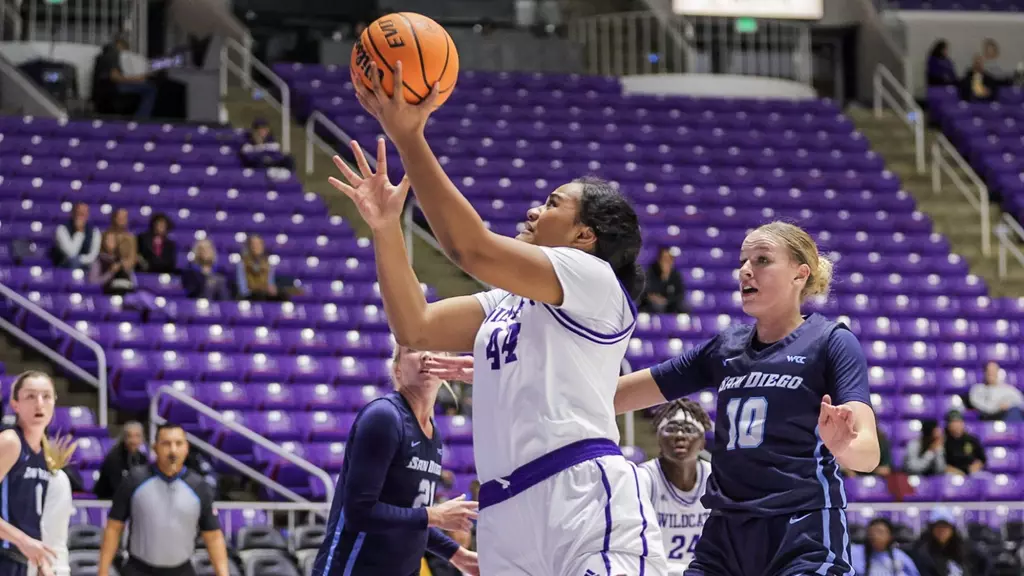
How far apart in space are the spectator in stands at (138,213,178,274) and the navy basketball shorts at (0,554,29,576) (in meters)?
6.76

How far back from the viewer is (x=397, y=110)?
3.28m

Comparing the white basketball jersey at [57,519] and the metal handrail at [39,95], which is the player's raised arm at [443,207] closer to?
the white basketball jersey at [57,519]

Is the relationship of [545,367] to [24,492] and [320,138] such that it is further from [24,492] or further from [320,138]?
[320,138]

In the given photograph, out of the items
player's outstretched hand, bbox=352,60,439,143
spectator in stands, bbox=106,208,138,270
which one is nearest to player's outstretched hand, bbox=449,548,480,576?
player's outstretched hand, bbox=352,60,439,143

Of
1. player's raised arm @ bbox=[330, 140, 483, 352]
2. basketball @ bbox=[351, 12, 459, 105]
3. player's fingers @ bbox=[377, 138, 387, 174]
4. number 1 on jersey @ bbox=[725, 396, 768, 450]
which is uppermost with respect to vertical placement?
basketball @ bbox=[351, 12, 459, 105]

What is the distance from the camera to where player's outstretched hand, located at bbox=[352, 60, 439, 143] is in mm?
3277

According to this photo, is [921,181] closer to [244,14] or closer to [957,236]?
[957,236]

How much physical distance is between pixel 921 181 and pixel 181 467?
13.5 meters

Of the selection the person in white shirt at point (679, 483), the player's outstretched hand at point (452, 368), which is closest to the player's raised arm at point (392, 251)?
the player's outstretched hand at point (452, 368)

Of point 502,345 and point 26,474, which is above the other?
point 502,345

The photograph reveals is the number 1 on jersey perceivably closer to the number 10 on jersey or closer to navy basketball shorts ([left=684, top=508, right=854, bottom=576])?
navy basketball shorts ([left=684, top=508, right=854, bottom=576])

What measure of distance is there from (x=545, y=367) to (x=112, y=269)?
971cm

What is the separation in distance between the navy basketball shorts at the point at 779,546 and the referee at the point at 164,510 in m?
4.08

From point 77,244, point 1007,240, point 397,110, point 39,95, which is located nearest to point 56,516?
point 397,110
